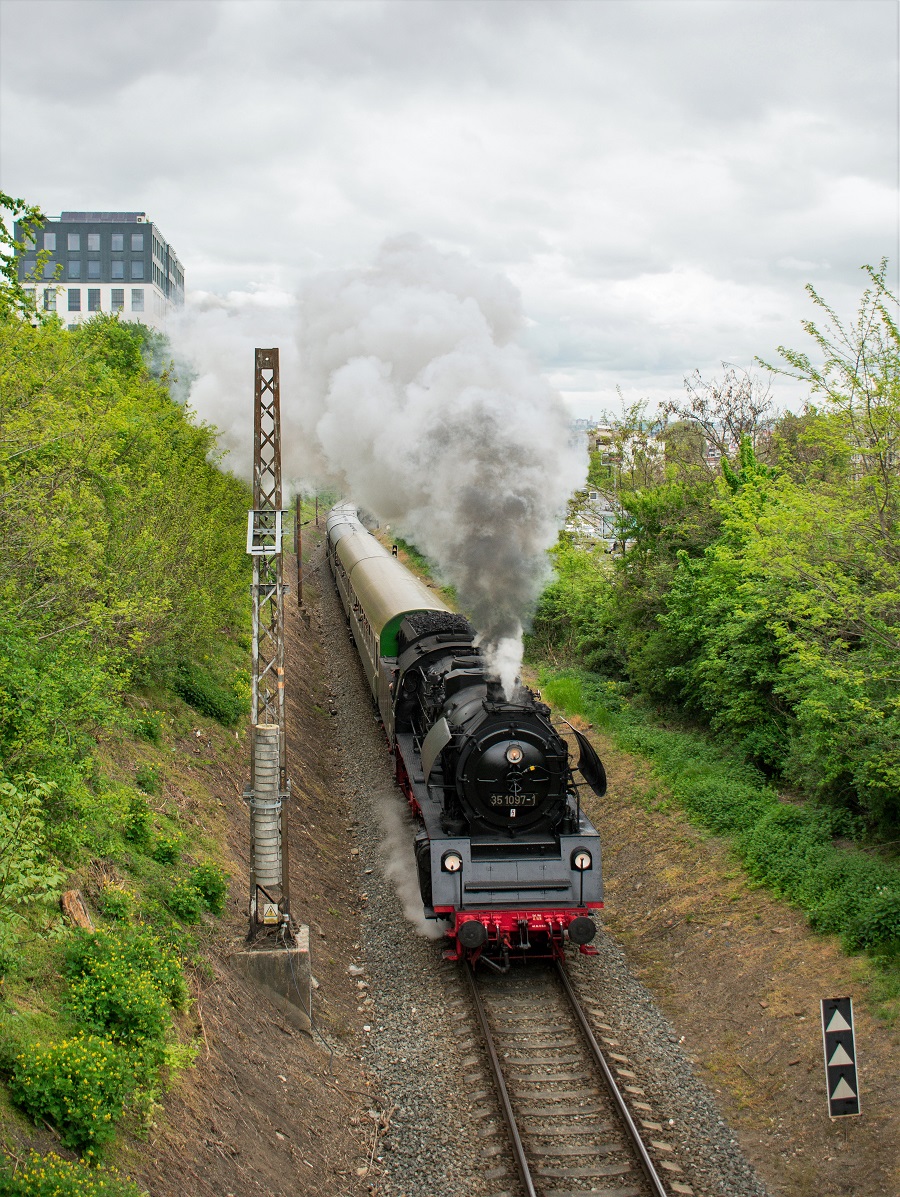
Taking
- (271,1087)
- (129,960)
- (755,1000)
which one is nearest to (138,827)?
(129,960)

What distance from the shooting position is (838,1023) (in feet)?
23.0

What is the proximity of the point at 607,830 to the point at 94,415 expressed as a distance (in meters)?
10.7

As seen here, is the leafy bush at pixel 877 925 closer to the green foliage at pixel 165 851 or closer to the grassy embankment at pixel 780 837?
the grassy embankment at pixel 780 837

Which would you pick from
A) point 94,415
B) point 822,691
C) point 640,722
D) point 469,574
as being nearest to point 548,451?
point 469,574

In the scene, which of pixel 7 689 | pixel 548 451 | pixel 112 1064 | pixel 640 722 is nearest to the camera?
pixel 112 1064

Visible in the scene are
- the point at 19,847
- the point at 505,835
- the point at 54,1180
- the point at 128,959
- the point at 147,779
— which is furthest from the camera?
the point at 147,779

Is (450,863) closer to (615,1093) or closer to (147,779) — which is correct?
(615,1093)

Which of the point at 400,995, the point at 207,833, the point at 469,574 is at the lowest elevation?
the point at 400,995

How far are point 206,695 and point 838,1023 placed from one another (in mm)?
12474

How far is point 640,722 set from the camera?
19.8 meters

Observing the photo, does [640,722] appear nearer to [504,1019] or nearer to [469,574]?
[469,574]

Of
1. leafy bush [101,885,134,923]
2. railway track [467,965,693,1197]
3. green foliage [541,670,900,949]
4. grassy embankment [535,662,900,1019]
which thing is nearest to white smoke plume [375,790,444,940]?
railway track [467,965,693,1197]

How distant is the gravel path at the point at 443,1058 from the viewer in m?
7.71

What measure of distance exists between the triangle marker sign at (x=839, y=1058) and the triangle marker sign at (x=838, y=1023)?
182mm
